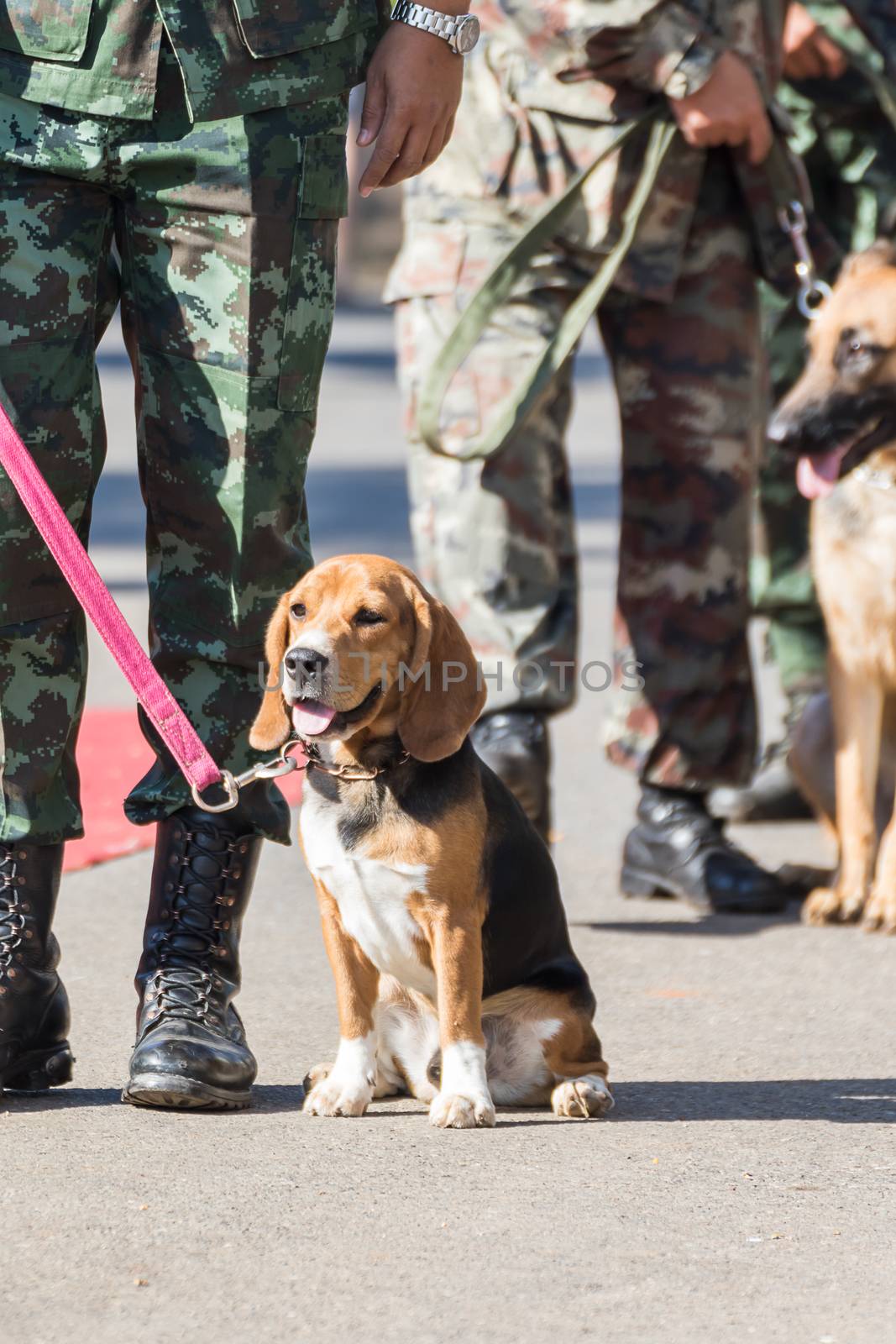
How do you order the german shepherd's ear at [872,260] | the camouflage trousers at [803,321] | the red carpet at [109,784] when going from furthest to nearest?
the camouflage trousers at [803,321], the red carpet at [109,784], the german shepherd's ear at [872,260]

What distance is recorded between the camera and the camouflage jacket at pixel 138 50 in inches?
107

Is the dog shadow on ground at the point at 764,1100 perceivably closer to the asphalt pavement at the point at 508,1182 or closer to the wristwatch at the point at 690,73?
the asphalt pavement at the point at 508,1182

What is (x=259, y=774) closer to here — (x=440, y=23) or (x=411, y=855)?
(x=411, y=855)

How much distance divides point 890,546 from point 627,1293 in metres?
2.56

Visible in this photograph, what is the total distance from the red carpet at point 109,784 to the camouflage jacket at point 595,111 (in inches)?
58.0

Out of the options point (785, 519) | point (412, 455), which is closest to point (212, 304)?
point (412, 455)

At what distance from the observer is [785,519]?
18.4ft

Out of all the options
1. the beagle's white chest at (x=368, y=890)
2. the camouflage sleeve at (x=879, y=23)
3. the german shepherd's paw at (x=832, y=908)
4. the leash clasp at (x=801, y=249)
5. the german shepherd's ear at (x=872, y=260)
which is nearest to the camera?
the beagle's white chest at (x=368, y=890)

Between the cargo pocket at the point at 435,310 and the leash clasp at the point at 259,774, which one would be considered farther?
the cargo pocket at the point at 435,310

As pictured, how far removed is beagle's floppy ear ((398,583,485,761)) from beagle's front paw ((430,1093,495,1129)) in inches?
19.7

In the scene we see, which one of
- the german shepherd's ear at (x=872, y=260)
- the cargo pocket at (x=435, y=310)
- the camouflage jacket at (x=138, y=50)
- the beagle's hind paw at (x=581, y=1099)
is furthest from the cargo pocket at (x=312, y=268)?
the german shepherd's ear at (x=872, y=260)

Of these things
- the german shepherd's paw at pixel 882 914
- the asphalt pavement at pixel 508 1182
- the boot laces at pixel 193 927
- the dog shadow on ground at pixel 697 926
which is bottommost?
the asphalt pavement at pixel 508 1182

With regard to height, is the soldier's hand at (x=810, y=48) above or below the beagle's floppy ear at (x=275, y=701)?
above

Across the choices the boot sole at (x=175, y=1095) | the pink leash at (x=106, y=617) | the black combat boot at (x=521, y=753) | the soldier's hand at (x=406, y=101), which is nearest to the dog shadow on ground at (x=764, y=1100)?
the boot sole at (x=175, y=1095)
